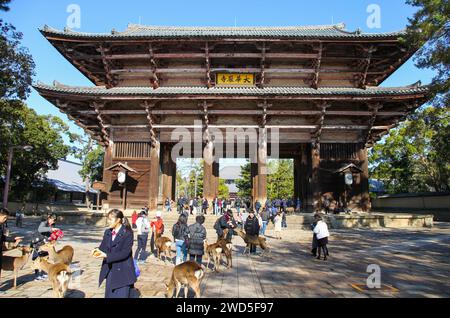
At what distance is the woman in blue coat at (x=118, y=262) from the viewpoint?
161 inches

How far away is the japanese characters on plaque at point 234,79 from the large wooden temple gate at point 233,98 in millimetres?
67

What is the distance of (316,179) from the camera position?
19.1 m

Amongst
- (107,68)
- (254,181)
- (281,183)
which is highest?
(107,68)

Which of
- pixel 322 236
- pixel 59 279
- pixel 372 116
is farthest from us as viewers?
pixel 372 116

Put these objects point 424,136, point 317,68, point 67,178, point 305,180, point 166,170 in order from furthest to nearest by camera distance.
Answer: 1. point 67,178
2. point 424,136
3. point 166,170
4. point 305,180
5. point 317,68

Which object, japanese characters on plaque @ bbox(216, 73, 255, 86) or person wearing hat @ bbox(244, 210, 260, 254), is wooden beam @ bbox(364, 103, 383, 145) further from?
person wearing hat @ bbox(244, 210, 260, 254)

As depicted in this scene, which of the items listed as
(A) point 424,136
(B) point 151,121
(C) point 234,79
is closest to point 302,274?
(B) point 151,121

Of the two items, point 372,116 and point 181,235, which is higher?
point 372,116

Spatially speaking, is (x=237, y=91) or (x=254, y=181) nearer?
Result: (x=237, y=91)

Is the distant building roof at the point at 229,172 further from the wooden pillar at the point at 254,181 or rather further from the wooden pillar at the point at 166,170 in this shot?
the wooden pillar at the point at 254,181

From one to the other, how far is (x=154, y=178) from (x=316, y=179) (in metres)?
10.4

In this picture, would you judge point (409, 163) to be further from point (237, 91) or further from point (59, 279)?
point (59, 279)

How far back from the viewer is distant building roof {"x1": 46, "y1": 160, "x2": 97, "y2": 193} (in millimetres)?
40469
